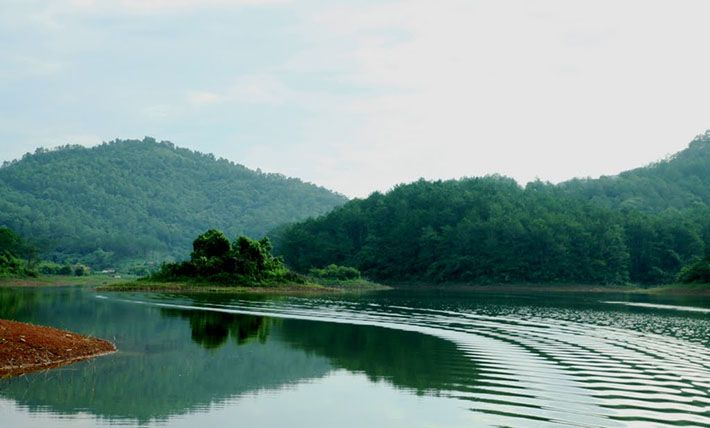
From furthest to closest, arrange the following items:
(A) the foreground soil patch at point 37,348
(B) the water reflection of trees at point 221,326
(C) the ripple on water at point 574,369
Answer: (B) the water reflection of trees at point 221,326 → (A) the foreground soil patch at point 37,348 → (C) the ripple on water at point 574,369

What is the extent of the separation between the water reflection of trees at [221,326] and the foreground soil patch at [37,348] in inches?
160

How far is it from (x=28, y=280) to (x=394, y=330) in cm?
5925

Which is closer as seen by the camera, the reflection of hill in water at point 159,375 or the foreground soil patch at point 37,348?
the reflection of hill in water at point 159,375

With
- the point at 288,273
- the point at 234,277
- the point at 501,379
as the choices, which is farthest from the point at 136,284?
the point at 501,379

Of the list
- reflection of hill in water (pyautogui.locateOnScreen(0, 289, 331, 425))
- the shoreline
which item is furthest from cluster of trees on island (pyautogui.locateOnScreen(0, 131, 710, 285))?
reflection of hill in water (pyautogui.locateOnScreen(0, 289, 331, 425))

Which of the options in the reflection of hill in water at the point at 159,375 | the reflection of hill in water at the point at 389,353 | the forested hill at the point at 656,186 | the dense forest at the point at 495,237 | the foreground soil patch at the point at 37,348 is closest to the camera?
the reflection of hill in water at the point at 159,375

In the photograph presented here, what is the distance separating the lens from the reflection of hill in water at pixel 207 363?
49.4 ft

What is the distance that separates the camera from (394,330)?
31.0 meters

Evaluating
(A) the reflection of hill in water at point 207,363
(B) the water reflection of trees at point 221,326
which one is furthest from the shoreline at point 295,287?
(A) the reflection of hill in water at point 207,363

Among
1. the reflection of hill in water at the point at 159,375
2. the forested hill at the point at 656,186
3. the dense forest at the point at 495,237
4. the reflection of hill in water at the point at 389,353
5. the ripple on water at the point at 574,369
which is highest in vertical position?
the forested hill at the point at 656,186

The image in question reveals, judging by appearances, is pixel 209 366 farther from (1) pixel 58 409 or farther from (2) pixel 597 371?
(2) pixel 597 371

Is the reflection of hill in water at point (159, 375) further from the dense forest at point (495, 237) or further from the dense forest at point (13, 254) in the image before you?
the dense forest at point (495, 237)

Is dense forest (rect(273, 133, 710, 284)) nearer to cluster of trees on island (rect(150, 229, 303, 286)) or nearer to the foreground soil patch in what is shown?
cluster of trees on island (rect(150, 229, 303, 286))

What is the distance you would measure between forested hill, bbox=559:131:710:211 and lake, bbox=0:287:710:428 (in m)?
125
